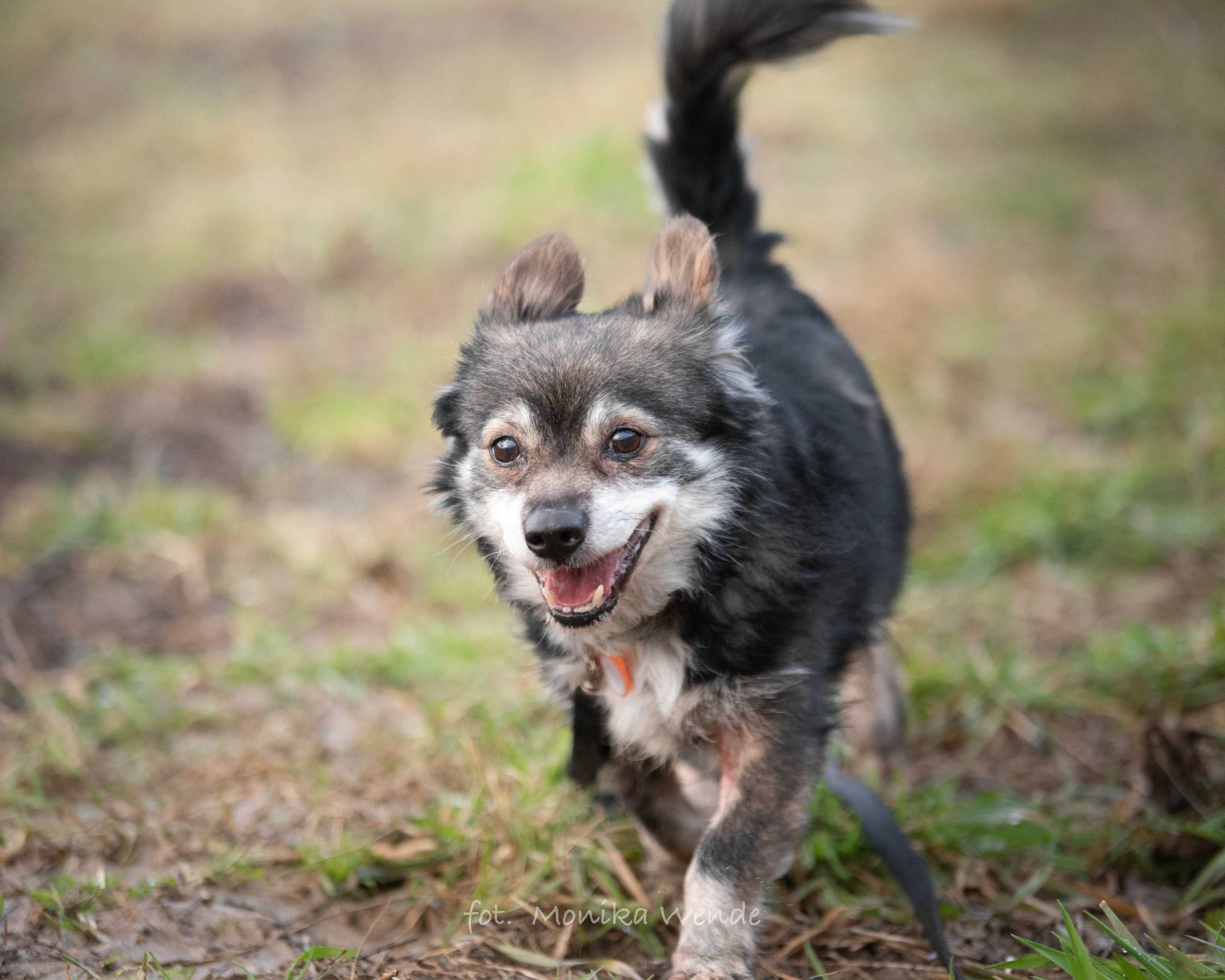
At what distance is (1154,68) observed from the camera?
1145 cm

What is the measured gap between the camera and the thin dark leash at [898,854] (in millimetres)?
2566

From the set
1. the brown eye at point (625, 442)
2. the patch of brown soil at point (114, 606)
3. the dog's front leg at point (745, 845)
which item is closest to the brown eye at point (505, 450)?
the brown eye at point (625, 442)

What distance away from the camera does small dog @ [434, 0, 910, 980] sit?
2.49 m

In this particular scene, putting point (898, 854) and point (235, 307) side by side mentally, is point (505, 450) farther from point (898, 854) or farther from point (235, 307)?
point (235, 307)

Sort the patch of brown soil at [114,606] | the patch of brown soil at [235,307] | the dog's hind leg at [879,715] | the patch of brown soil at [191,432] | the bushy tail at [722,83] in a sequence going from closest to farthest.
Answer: the bushy tail at [722,83]
the dog's hind leg at [879,715]
the patch of brown soil at [114,606]
the patch of brown soil at [191,432]
the patch of brown soil at [235,307]

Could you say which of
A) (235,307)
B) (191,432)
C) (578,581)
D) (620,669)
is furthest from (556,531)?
(235,307)

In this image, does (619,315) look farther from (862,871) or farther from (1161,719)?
(1161,719)

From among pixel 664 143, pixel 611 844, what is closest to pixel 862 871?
pixel 611 844

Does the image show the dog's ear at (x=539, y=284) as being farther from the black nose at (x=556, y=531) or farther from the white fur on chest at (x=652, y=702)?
the white fur on chest at (x=652, y=702)

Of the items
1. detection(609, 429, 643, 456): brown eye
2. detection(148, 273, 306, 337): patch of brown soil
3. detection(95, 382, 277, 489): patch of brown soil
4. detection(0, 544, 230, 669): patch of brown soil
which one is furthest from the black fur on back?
detection(148, 273, 306, 337): patch of brown soil

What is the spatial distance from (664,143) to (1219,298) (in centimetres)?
525

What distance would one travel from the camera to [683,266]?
9.21 feet

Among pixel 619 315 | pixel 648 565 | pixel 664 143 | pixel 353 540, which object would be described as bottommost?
pixel 353 540

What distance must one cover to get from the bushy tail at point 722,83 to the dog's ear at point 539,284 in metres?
0.77
